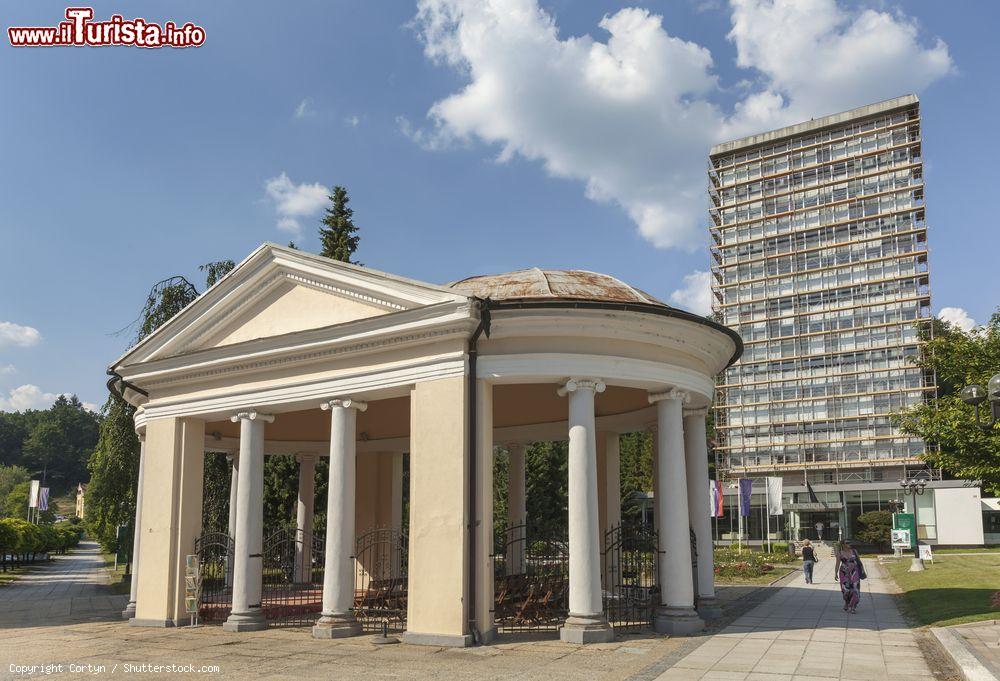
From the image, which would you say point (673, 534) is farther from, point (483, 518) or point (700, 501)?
point (483, 518)

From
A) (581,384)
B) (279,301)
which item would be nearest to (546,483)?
(279,301)

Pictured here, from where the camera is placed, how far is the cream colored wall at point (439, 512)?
43.0ft

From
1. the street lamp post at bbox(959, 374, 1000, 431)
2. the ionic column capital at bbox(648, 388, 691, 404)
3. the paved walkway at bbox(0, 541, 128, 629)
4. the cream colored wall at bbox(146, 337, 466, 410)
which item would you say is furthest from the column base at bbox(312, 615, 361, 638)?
the street lamp post at bbox(959, 374, 1000, 431)

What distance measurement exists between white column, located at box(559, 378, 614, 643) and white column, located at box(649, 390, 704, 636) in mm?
1567

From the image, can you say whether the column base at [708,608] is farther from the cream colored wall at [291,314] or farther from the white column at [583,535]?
the cream colored wall at [291,314]

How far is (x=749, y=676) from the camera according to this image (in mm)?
10602

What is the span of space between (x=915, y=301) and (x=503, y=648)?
69.5 m

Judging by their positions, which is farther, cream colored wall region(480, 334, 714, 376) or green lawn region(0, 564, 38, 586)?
green lawn region(0, 564, 38, 586)

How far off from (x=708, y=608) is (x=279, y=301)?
11073mm

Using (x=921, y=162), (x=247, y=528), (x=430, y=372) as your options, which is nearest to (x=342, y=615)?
(x=247, y=528)

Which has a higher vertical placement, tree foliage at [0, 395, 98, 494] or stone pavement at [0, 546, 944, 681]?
tree foliage at [0, 395, 98, 494]

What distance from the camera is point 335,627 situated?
14.1 m

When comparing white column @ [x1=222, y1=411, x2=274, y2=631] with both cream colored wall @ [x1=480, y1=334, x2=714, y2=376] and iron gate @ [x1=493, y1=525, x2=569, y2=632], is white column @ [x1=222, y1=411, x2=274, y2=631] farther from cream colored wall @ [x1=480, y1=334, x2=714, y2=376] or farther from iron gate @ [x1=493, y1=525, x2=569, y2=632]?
cream colored wall @ [x1=480, y1=334, x2=714, y2=376]

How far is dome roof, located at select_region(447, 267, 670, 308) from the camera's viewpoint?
1478 cm
